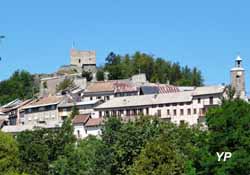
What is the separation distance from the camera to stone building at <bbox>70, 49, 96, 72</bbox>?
195 metres

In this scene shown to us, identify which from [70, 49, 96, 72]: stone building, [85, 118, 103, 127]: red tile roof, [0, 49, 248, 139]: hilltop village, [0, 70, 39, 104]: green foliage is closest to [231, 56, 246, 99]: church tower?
[0, 49, 248, 139]: hilltop village

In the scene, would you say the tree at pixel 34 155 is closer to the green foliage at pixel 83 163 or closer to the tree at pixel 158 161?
the green foliage at pixel 83 163

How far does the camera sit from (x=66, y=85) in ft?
545

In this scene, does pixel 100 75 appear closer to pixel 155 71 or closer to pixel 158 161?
pixel 155 71

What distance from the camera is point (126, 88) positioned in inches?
→ 5620

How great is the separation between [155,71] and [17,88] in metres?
26.5

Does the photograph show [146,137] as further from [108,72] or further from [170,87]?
[108,72]

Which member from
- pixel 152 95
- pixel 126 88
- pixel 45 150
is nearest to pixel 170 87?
pixel 126 88

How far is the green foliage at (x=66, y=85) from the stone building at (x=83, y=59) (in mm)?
23609

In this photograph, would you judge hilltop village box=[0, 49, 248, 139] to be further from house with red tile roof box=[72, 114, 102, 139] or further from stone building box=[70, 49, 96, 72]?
stone building box=[70, 49, 96, 72]

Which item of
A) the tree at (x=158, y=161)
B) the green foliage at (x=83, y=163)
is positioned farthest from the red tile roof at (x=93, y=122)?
the tree at (x=158, y=161)

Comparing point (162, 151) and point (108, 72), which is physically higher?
point (108, 72)

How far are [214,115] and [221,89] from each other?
69425mm

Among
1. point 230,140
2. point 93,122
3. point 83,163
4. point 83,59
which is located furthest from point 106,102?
point 230,140
